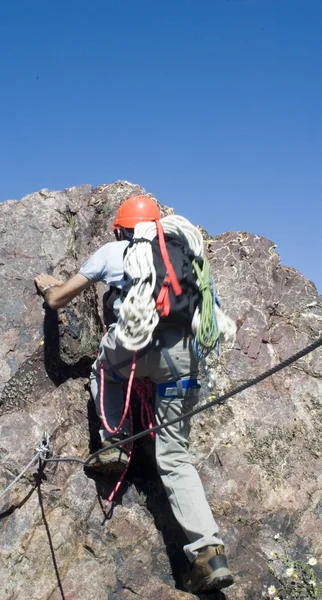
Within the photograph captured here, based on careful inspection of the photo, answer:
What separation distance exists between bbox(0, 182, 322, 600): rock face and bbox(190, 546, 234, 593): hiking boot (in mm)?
408

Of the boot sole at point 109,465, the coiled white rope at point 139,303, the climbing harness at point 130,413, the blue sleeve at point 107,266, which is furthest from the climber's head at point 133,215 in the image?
the boot sole at point 109,465

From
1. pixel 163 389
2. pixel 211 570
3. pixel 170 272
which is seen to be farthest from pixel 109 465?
pixel 170 272

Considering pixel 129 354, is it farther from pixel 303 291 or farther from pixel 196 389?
pixel 303 291

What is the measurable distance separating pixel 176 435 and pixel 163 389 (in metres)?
0.41

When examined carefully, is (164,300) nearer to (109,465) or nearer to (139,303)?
(139,303)

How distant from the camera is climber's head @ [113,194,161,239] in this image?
612cm

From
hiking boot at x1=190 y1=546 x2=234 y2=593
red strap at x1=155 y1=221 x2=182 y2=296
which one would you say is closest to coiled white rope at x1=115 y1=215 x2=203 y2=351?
red strap at x1=155 y1=221 x2=182 y2=296

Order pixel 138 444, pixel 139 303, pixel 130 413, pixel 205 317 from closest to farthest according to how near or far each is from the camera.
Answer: pixel 139 303 < pixel 205 317 < pixel 130 413 < pixel 138 444

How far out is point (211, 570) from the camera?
527 centimetres

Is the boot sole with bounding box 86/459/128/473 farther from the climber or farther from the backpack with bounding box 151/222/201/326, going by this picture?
the backpack with bounding box 151/222/201/326

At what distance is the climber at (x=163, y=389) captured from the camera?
5.46 m

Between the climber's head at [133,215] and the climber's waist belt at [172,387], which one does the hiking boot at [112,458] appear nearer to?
the climber's waist belt at [172,387]

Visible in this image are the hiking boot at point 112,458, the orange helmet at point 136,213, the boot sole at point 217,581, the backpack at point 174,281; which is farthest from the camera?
the orange helmet at point 136,213

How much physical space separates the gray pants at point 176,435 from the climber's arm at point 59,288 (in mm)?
486
